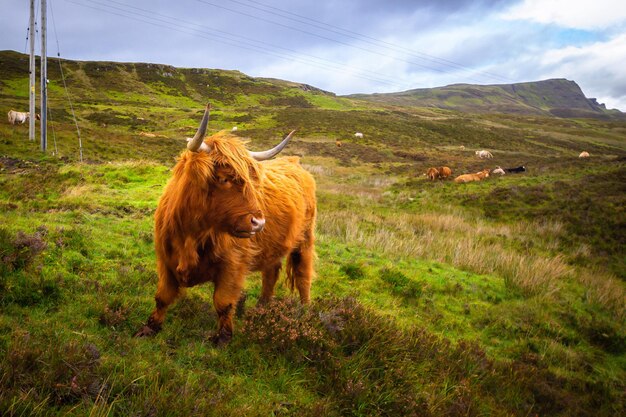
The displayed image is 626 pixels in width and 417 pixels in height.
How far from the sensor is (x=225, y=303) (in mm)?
3436

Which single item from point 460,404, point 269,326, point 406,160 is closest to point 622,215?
point 460,404

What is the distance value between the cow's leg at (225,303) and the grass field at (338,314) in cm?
14

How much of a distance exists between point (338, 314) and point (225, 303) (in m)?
1.39

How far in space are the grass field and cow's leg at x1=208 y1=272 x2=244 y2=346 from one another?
14 centimetres

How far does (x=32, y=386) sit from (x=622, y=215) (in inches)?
727

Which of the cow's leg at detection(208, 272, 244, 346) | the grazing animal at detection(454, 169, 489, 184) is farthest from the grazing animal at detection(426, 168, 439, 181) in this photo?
the cow's leg at detection(208, 272, 244, 346)

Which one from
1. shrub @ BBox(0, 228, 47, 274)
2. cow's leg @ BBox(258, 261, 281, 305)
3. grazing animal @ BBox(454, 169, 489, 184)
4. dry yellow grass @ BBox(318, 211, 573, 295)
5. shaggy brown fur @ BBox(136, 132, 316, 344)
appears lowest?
dry yellow grass @ BBox(318, 211, 573, 295)

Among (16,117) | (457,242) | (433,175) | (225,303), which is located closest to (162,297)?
(225,303)

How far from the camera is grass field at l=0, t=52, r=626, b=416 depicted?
242cm

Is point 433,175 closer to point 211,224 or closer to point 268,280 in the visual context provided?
point 268,280

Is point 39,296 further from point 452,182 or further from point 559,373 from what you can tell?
point 452,182

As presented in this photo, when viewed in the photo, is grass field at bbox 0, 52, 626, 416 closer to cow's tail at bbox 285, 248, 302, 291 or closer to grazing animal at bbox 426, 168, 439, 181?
cow's tail at bbox 285, 248, 302, 291

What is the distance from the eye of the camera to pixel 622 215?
45.3ft

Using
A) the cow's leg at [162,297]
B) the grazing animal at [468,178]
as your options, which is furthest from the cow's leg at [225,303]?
the grazing animal at [468,178]
